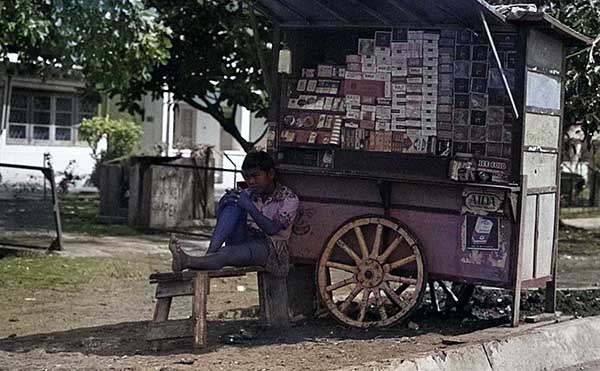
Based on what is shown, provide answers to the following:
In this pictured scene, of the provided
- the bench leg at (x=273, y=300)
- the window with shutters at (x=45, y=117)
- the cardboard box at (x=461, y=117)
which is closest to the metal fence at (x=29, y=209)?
the bench leg at (x=273, y=300)

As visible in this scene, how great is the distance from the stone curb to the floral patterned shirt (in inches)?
64.8

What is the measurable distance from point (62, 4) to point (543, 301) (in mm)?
7250

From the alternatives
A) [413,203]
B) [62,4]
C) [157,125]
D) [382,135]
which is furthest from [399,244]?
[157,125]

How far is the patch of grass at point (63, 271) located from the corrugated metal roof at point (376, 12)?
424cm

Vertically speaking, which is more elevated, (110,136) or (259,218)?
(110,136)

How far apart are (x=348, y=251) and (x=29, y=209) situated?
260 inches

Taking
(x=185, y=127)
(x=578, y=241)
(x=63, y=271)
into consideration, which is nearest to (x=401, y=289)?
(x=63, y=271)

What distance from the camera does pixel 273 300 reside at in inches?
339

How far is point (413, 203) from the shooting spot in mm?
8562

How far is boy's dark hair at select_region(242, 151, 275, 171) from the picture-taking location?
852cm

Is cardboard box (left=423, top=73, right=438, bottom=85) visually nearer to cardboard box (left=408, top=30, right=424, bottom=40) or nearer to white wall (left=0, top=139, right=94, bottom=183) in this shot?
cardboard box (left=408, top=30, right=424, bottom=40)

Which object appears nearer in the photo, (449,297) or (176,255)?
(176,255)

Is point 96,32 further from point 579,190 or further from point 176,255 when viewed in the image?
point 579,190

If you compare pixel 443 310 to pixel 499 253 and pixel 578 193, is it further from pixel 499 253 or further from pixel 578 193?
pixel 578 193
